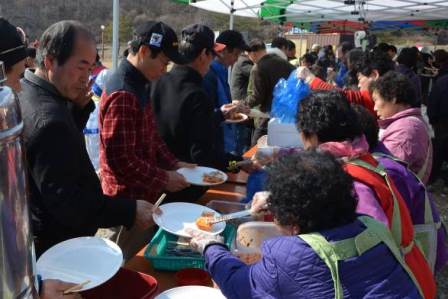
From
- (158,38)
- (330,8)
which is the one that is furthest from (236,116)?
(330,8)

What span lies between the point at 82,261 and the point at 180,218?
Answer: 1.62 feet

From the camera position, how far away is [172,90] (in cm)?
228

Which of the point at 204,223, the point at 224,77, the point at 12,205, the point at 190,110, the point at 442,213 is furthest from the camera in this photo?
the point at 442,213

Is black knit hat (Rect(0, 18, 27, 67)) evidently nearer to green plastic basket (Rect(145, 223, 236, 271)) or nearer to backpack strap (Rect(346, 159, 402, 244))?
green plastic basket (Rect(145, 223, 236, 271))

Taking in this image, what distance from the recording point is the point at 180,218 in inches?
67.4

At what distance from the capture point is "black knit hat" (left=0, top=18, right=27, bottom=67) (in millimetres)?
1506

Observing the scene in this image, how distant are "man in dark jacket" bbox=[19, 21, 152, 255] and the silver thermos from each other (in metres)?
0.85

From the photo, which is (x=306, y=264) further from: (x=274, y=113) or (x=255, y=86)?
(x=255, y=86)

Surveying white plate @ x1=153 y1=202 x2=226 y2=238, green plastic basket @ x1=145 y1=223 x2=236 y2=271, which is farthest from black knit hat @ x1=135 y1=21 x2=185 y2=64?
green plastic basket @ x1=145 y1=223 x2=236 y2=271

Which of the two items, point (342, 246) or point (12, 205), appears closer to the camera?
point (12, 205)

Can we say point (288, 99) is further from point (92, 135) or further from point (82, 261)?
→ point (82, 261)

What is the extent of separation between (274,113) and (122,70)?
4.51ft

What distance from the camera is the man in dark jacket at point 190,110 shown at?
223cm

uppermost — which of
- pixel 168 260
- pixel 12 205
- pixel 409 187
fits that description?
pixel 12 205
